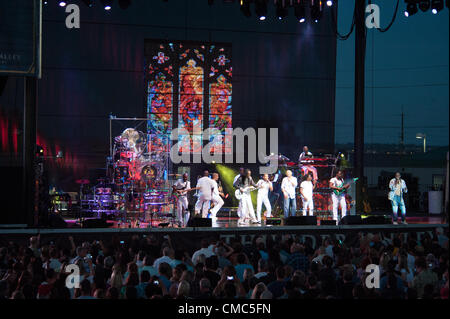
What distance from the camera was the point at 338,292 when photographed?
749 cm

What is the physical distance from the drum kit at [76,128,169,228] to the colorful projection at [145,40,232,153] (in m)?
5.54

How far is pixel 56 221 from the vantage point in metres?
14.4

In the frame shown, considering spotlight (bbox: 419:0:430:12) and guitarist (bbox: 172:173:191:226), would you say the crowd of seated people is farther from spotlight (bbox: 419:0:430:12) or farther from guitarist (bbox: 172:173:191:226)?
spotlight (bbox: 419:0:430:12)

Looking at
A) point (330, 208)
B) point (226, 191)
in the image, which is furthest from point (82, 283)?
point (226, 191)

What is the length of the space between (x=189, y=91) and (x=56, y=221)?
10.8m

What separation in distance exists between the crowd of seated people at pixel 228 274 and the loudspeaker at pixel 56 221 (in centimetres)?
350

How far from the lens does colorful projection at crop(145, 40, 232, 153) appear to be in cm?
2341

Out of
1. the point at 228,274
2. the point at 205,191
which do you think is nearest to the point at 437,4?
the point at 205,191

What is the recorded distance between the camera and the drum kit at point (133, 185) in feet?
55.5

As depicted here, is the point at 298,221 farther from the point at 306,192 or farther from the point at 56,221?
the point at 56,221

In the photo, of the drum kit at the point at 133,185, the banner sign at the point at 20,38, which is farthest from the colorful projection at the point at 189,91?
the banner sign at the point at 20,38

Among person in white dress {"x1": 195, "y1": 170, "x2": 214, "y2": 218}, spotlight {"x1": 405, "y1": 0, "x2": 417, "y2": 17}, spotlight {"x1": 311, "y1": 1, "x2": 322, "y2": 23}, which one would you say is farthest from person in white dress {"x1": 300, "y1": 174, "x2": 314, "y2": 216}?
Result: spotlight {"x1": 405, "y1": 0, "x2": 417, "y2": 17}

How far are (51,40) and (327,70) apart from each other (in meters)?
11.5
